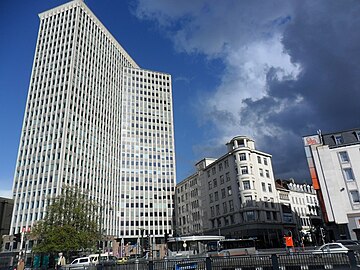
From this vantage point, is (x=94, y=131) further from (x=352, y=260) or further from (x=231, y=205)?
(x=352, y=260)

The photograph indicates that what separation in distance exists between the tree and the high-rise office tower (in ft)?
95.3

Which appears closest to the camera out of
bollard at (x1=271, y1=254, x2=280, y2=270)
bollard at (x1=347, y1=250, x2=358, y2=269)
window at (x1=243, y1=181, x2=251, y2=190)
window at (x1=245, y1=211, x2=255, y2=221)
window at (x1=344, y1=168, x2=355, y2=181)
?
bollard at (x1=347, y1=250, x2=358, y2=269)

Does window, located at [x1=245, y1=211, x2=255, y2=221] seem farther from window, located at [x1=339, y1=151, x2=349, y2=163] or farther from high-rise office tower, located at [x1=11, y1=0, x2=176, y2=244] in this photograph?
high-rise office tower, located at [x1=11, y1=0, x2=176, y2=244]

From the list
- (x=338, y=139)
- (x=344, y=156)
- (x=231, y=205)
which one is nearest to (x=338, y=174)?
(x=344, y=156)

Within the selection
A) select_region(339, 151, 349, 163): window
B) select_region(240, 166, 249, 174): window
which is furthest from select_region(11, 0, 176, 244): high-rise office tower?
select_region(339, 151, 349, 163): window

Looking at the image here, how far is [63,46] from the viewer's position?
89875 mm

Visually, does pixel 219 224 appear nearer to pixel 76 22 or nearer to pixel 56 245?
pixel 56 245

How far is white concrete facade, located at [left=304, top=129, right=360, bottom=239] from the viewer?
41.9 metres

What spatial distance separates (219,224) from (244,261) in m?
54.2

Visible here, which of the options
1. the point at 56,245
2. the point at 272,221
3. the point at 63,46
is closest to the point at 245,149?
the point at 272,221

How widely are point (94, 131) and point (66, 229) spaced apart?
168 ft

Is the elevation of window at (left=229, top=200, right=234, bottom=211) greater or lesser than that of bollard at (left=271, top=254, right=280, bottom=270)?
greater

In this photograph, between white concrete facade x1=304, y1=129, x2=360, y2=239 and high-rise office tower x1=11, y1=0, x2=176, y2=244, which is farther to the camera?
high-rise office tower x1=11, y1=0, x2=176, y2=244

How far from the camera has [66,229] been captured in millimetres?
41219
